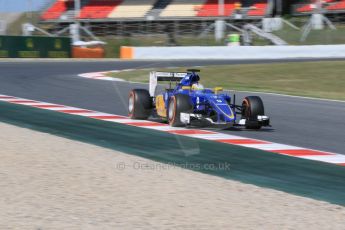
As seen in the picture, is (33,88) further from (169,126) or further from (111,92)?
(169,126)

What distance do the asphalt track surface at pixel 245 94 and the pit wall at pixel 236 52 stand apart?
46.6 feet

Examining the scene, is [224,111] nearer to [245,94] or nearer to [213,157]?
[213,157]

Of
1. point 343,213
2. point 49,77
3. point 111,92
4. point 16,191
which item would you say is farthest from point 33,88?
point 343,213

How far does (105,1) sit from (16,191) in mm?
48939

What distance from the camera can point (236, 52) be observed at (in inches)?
1527

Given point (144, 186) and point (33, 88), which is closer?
point (144, 186)

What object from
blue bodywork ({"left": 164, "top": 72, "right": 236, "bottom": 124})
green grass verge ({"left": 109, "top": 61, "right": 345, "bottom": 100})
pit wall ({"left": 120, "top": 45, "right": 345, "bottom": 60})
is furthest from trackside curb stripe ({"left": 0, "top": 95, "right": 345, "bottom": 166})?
pit wall ({"left": 120, "top": 45, "right": 345, "bottom": 60})

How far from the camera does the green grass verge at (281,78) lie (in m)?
19.3

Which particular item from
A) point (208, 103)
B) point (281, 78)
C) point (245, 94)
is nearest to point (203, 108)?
point (208, 103)

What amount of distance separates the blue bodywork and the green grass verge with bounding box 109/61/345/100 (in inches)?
274

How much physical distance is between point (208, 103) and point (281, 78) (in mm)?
13047

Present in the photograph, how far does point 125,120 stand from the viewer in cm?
1166

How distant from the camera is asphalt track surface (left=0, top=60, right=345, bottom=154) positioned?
32.6 ft

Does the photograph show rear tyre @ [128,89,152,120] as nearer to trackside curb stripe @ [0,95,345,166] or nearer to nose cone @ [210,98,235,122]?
trackside curb stripe @ [0,95,345,166]
